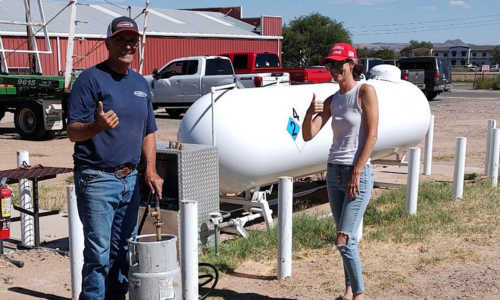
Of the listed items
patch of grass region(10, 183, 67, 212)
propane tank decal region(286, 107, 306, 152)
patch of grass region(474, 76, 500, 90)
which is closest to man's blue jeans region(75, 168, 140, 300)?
propane tank decal region(286, 107, 306, 152)

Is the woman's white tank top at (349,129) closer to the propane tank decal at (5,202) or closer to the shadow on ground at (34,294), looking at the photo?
the shadow on ground at (34,294)

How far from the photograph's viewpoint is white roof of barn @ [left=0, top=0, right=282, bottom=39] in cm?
2900

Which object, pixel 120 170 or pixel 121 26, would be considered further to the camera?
pixel 120 170

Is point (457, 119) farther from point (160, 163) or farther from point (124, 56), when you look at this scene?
point (124, 56)

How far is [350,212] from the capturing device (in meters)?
4.75

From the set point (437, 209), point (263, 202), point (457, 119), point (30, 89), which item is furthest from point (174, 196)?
point (457, 119)

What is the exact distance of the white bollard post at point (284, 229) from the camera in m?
5.89

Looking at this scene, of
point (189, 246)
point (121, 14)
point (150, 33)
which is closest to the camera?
point (189, 246)

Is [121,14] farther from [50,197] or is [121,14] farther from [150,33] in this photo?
[50,197]

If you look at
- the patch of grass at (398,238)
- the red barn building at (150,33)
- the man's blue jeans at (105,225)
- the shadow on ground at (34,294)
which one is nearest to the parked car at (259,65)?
the red barn building at (150,33)

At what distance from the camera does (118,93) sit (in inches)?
166

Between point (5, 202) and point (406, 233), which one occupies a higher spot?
point (5, 202)

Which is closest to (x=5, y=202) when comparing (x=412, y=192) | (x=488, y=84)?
(x=412, y=192)

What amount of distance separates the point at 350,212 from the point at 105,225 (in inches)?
66.5
